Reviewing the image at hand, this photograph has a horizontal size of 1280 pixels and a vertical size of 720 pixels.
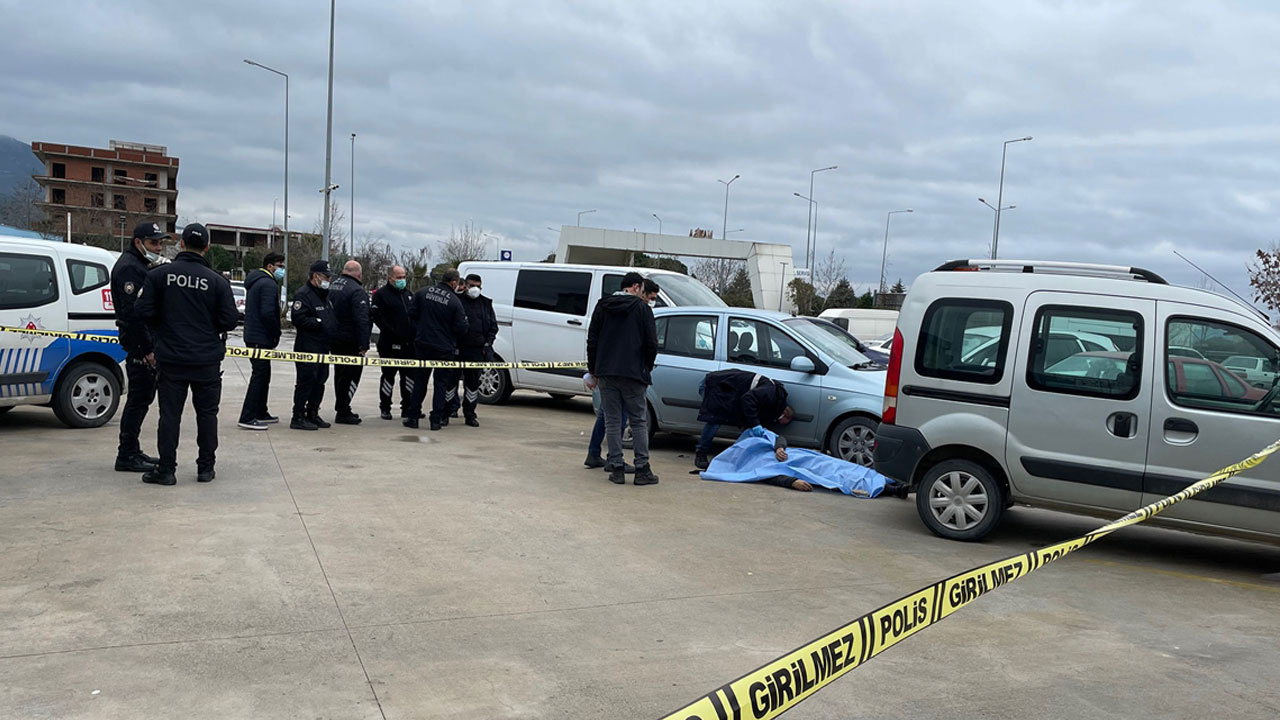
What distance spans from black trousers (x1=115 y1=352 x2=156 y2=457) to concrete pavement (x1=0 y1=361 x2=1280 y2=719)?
0.26 meters

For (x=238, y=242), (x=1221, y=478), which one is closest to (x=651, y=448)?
(x=1221, y=478)

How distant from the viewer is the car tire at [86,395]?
387 inches

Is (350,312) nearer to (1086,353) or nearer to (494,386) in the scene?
(494,386)

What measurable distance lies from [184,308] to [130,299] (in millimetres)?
836

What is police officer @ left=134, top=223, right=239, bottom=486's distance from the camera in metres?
7.50

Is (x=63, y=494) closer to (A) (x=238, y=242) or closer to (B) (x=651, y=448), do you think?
(B) (x=651, y=448)

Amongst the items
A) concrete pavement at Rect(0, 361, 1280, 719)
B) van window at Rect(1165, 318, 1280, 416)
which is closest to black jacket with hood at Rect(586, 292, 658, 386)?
concrete pavement at Rect(0, 361, 1280, 719)

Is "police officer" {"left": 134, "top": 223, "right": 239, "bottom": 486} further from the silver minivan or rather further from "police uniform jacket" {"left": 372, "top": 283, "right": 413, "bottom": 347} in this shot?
the silver minivan

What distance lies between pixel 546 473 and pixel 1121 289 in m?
5.09

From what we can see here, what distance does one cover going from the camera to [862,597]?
18.4ft

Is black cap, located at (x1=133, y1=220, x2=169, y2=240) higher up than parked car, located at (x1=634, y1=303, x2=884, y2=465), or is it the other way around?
black cap, located at (x1=133, y1=220, x2=169, y2=240)

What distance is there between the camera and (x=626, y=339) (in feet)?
28.4

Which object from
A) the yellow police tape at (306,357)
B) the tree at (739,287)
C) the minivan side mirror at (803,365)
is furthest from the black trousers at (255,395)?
the tree at (739,287)

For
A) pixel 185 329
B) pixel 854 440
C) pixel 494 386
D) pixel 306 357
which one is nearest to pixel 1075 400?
pixel 854 440
